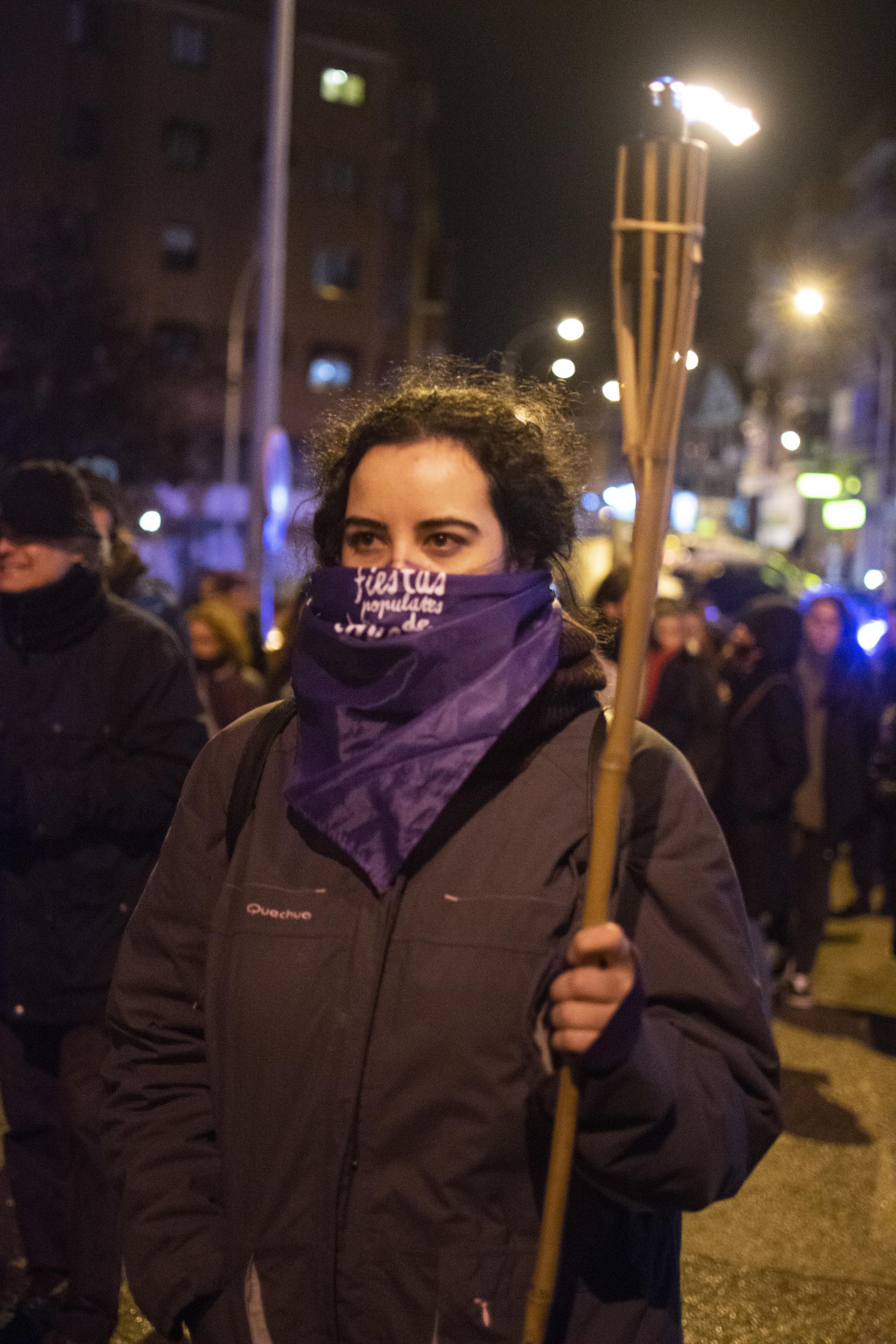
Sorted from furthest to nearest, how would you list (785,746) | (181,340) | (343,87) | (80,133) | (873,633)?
(343,87), (181,340), (80,133), (873,633), (785,746)

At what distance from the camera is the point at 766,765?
281 inches

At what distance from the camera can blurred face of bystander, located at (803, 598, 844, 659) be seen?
8164 millimetres

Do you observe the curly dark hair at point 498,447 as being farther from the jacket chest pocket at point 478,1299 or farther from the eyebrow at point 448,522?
the jacket chest pocket at point 478,1299

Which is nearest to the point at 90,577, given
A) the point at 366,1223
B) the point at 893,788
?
the point at 366,1223

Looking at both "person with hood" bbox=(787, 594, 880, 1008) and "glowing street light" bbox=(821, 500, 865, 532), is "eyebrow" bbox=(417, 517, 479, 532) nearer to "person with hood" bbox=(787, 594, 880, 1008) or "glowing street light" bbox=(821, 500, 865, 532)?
"person with hood" bbox=(787, 594, 880, 1008)

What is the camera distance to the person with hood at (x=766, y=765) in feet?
23.1

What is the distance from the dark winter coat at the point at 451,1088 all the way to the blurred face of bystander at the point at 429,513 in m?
0.32

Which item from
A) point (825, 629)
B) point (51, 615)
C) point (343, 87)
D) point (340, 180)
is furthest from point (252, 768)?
point (343, 87)

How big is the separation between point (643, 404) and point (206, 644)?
5583 millimetres

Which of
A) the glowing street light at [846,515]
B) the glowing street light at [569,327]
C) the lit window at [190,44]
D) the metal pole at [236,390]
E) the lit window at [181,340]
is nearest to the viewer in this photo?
the glowing street light at [569,327]

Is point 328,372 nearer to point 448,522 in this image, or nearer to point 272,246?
point 272,246

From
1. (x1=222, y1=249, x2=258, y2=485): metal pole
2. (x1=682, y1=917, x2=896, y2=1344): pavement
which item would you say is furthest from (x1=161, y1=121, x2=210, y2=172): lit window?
(x1=682, y1=917, x2=896, y2=1344): pavement

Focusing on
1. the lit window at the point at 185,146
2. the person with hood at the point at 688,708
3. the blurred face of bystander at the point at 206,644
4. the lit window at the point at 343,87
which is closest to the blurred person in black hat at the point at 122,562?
the blurred face of bystander at the point at 206,644

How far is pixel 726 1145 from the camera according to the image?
1805mm
